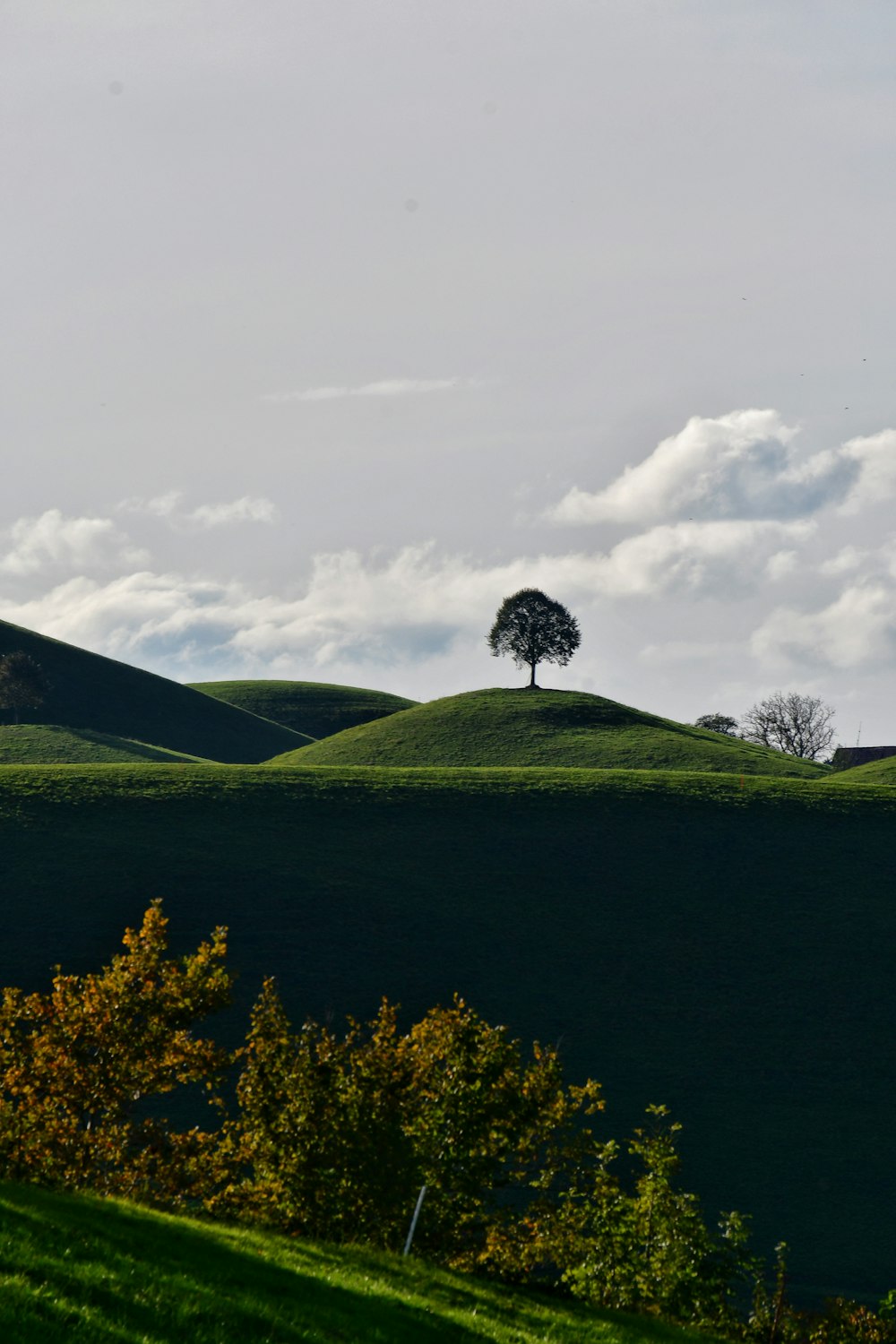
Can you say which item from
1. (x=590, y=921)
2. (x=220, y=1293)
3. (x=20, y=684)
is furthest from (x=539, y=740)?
(x=220, y=1293)

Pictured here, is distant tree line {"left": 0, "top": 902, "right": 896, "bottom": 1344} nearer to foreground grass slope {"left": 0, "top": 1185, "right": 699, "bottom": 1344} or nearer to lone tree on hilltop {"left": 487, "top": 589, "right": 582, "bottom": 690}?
foreground grass slope {"left": 0, "top": 1185, "right": 699, "bottom": 1344}

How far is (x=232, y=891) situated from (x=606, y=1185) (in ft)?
128

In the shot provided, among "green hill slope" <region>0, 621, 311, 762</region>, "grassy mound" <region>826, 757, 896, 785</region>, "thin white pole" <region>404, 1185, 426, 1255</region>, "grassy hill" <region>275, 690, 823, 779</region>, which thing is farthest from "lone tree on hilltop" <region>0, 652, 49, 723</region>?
"thin white pole" <region>404, 1185, 426, 1255</region>

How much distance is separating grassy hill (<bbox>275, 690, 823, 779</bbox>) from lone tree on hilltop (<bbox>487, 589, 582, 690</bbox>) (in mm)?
6785

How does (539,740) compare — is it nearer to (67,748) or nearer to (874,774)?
(874,774)

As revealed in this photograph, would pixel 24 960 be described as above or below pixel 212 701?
below

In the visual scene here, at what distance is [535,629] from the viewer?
151 m

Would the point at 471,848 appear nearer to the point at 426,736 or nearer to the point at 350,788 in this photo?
the point at 350,788

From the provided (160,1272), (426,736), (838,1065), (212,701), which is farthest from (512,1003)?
(212,701)

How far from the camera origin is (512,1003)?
55.8m

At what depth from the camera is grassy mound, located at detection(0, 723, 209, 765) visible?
11156 centimetres

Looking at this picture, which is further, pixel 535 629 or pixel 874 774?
pixel 535 629

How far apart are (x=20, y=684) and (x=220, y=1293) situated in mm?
151869

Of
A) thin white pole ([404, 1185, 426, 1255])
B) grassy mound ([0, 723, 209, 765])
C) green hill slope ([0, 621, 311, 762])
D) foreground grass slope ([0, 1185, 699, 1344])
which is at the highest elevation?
green hill slope ([0, 621, 311, 762])
